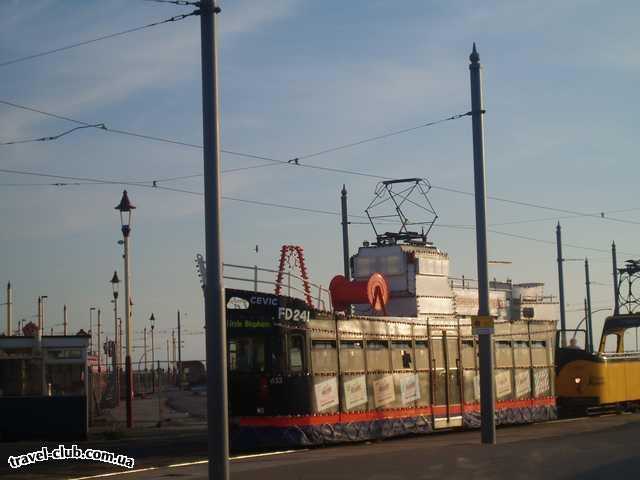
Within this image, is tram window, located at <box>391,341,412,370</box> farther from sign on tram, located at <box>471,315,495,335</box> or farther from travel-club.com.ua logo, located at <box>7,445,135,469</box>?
travel-club.com.ua logo, located at <box>7,445,135,469</box>

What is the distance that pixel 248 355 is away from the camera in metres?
21.9

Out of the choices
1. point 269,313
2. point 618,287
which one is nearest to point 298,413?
point 269,313

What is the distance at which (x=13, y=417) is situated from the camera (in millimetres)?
27453

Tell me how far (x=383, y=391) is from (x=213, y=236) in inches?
533

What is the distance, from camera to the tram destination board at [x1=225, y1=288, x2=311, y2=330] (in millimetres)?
21719

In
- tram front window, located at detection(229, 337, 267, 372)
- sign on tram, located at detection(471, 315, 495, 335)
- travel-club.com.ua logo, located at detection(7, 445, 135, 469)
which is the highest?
sign on tram, located at detection(471, 315, 495, 335)

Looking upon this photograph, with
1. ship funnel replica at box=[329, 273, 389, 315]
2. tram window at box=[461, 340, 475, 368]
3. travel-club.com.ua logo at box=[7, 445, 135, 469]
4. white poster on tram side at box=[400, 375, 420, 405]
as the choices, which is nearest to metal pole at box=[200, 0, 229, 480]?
travel-club.com.ua logo at box=[7, 445, 135, 469]

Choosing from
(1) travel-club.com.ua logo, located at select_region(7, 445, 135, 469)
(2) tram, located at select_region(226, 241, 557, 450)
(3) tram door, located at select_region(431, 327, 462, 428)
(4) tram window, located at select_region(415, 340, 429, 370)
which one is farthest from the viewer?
(3) tram door, located at select_region(431, 327, 462, 428)

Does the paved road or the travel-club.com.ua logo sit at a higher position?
the paved road

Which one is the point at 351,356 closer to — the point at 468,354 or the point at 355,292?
the point at 355,292

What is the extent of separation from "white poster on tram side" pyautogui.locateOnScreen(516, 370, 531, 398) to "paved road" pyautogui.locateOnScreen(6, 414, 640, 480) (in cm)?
877

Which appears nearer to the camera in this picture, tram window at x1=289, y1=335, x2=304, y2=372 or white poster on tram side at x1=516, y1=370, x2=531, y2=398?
tram window at x1=289, y1=335, x2=304, y2=372

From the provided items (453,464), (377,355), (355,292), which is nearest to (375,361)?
(377,355)

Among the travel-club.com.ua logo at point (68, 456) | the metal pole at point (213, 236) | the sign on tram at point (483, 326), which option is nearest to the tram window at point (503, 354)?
the sign on tram at point (483, 326)
